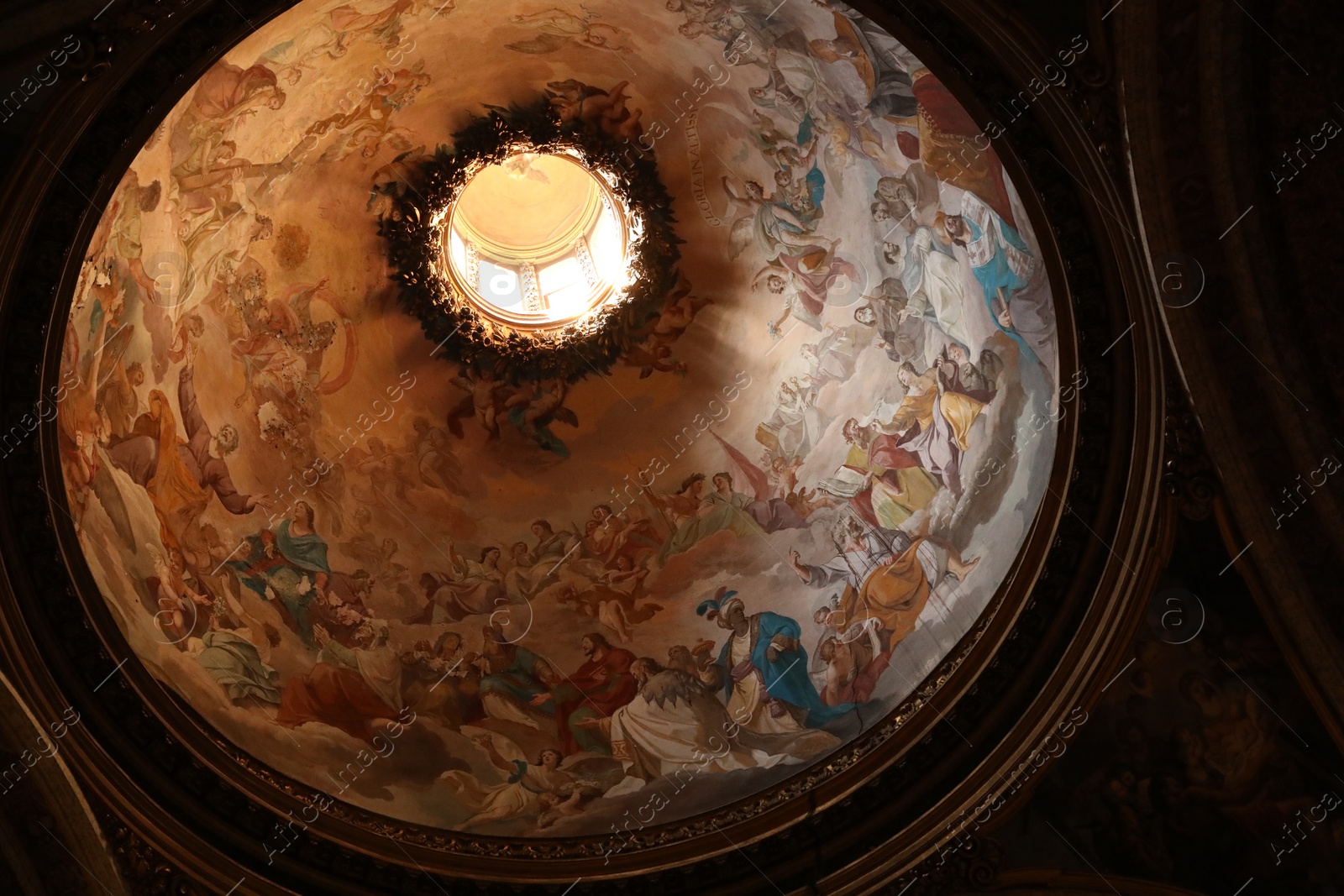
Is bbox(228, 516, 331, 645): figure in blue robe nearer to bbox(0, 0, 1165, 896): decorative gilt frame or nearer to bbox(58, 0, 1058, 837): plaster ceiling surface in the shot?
bbox(58, 0, 1058, 837): plaster ceiling surface

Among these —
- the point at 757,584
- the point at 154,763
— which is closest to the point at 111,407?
the point at 154,763

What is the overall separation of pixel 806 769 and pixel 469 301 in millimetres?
6218

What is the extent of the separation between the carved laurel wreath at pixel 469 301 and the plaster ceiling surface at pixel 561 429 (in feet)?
0.60

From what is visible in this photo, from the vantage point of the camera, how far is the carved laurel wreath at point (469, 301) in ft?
43.8

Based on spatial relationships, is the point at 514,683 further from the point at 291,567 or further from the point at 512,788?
the point at 291,567

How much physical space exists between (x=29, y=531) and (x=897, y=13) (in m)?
7.39

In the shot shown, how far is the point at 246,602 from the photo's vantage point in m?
12.1

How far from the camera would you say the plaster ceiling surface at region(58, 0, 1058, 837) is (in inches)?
438

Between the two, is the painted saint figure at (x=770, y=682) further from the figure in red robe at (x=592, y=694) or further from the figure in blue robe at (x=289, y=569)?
the figure in blue robe at (x=289, y=569)

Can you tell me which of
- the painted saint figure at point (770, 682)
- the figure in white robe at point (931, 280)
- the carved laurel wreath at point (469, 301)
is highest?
the carved laurel wreath at point (469, 301)

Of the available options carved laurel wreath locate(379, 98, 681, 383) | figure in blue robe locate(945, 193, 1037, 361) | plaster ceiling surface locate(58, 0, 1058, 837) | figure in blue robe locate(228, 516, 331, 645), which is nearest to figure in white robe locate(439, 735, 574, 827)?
plaster ceiling surface locate(58, 0, 1058, 837)

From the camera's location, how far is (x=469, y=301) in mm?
14297

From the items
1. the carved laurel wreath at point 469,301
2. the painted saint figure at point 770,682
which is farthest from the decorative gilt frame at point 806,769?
the carved laurel wreath at point 469,301

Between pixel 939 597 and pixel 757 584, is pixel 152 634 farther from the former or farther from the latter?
pixel 939 597
